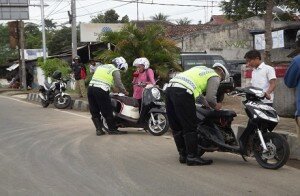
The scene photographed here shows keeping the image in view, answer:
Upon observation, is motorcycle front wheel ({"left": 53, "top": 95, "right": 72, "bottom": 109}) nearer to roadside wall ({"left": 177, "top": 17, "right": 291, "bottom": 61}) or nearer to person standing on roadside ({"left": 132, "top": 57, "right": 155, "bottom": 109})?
person standing on roadside ({"left": 132, "top": 57, "right": 155, "bottom": 109})

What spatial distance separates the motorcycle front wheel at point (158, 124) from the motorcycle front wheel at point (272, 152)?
3.58m

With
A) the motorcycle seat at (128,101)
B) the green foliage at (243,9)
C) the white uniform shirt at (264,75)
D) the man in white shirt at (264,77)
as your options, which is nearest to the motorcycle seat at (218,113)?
the man in white shirt at (264,77)

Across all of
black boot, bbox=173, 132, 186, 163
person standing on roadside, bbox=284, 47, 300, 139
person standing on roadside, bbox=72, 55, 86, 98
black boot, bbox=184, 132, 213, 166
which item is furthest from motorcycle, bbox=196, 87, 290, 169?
person standing on roadside, bbox=72, 55, 86, 98

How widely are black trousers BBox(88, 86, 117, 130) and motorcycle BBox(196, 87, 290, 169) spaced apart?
3584mm

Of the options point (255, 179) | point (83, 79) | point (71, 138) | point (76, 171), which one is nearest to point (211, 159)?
point (255, 179)

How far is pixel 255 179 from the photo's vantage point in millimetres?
6465

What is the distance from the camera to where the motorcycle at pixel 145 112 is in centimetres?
1055

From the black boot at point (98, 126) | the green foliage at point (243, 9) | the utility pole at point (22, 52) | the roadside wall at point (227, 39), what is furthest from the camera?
the green foliage at point (243, 9)

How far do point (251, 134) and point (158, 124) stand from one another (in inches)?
145

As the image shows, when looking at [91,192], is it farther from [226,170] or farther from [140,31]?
[140,31]

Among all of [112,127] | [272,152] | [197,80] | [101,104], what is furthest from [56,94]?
[272,152]

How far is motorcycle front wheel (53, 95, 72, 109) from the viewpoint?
18391mm

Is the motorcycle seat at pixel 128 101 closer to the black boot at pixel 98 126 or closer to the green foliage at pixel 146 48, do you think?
the black boot at pixel 98 126

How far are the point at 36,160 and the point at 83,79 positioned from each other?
12.3 meters
